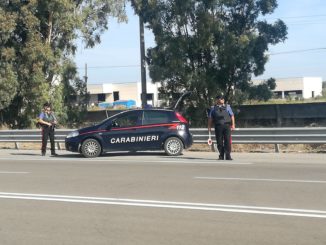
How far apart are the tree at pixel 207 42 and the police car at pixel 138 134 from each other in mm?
10612

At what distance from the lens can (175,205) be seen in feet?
26.6

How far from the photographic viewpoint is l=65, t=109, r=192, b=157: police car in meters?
16.6

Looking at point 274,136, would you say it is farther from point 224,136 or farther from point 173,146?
point 173,146

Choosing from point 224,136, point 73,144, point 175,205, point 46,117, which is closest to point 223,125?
point 224,136

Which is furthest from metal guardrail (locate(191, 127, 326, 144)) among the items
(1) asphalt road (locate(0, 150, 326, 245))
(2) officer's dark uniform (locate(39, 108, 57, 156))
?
(2) officer's dark uniform (locate(39, 108, 57, 156))

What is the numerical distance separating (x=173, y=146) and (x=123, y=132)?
1.60 meters

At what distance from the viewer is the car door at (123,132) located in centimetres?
1675

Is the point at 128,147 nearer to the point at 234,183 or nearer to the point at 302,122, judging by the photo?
the point at 234,183

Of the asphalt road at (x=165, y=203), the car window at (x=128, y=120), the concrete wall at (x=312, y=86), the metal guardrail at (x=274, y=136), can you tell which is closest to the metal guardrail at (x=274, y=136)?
the metal guardrail at (x=274, y=136)

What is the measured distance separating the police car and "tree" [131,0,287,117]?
1061cm

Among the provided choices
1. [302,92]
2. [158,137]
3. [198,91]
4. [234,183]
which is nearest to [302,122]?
[198,91]

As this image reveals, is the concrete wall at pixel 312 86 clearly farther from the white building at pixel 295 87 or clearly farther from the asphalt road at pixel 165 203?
the asphalt road at pixel 165 203

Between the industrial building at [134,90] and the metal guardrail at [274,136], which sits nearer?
the metal guardrail at [274,136]

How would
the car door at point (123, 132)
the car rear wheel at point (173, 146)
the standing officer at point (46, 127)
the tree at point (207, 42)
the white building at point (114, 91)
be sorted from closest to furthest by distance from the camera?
the car rear wheel at point (173, 146) < the car door at point (123, 132) < the standing officer at point (46, 127) < the tree at point (207, 42) < the white building at point (114, 91)
